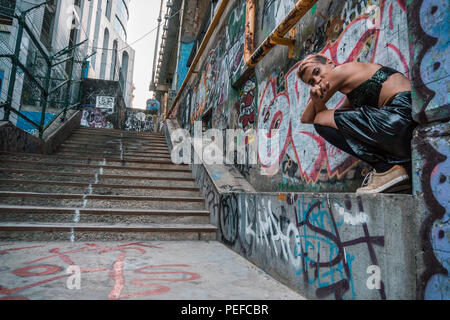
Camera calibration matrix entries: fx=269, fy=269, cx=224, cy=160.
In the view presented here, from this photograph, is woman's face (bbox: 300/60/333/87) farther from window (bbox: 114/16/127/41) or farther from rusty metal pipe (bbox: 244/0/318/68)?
window (bbox: 114/16/127/41)

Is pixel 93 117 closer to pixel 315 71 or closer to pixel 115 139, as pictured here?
pixel 115 139

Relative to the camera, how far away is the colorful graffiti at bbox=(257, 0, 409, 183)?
205 cm

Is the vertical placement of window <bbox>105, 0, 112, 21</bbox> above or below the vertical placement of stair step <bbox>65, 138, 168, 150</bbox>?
above

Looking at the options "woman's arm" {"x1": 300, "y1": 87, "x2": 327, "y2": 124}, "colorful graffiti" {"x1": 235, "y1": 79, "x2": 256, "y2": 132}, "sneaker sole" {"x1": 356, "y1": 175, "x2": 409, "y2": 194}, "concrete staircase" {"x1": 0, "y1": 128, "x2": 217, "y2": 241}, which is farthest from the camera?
"colorful graffiti" {"x1": 235, "y1": 79, "x2": 256, "y2": 132}

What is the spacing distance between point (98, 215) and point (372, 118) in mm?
3772

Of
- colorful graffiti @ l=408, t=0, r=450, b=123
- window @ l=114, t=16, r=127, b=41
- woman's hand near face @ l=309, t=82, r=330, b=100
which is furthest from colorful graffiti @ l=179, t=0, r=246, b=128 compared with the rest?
window @ l=114, t=16, r=127, b=41

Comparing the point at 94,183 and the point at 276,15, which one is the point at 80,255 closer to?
the point at 94,183

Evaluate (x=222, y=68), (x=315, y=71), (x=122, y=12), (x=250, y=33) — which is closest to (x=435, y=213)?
(x=315, y=71)

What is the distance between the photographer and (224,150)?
19.1ft

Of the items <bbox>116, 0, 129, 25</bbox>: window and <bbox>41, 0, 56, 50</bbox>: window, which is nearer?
<bbox>41, 0, 56, 50</bbox>: window

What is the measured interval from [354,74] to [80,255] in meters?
3.15

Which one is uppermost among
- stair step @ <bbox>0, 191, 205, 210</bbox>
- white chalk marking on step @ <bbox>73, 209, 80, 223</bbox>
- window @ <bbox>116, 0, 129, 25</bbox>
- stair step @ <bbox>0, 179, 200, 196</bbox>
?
window @ <bbox>116, 0, 129, 25</bbox>

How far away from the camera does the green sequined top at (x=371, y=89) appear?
178cm

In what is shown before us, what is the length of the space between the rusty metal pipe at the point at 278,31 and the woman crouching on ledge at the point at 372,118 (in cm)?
94
